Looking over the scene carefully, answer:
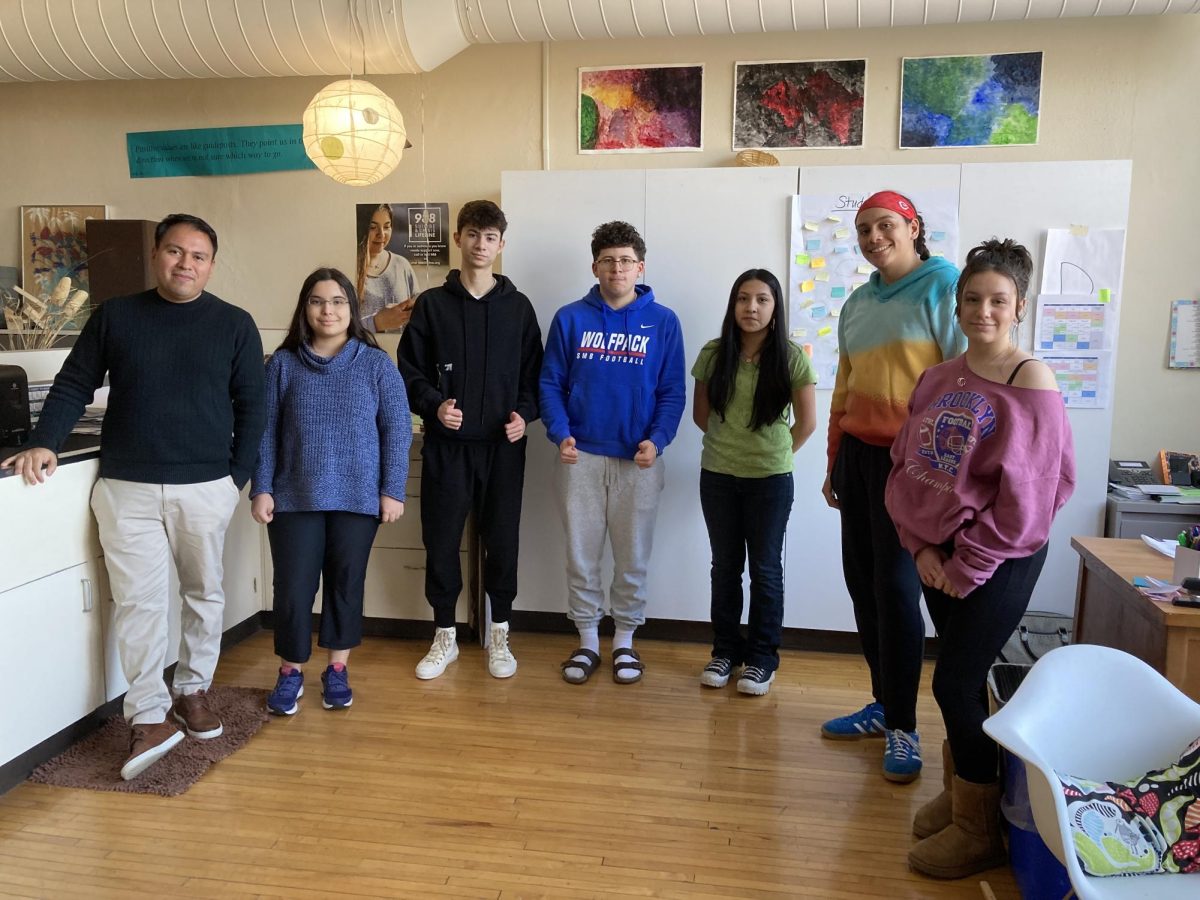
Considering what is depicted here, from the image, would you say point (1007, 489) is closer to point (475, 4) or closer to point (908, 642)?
point (908, 642)

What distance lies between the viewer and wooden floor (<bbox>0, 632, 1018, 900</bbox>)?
1994 mm

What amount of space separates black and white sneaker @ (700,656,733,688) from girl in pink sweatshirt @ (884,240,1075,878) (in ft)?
3.49

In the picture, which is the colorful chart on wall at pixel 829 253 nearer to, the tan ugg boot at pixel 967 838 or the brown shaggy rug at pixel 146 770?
the tan ugg boot at pixel 967 838

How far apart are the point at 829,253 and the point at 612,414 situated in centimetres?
97

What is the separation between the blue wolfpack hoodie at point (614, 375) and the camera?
3064mm

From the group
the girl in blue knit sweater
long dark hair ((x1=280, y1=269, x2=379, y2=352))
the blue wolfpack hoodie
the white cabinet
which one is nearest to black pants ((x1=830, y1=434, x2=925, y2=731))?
the blue wolfpack hoodie

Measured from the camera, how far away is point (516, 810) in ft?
Answer: 7.49

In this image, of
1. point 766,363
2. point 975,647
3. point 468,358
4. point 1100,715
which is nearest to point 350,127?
point 468,358

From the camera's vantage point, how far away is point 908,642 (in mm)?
2338

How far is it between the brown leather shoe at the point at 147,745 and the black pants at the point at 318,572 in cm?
41

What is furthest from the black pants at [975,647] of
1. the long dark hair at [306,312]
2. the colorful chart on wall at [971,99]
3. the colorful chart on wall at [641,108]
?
the colorful chart on wall at [641,108]

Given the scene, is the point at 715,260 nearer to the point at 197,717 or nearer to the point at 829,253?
the point at 829,253

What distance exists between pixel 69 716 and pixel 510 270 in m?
2.03

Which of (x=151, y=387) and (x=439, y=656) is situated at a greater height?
(x=151, y=387)
